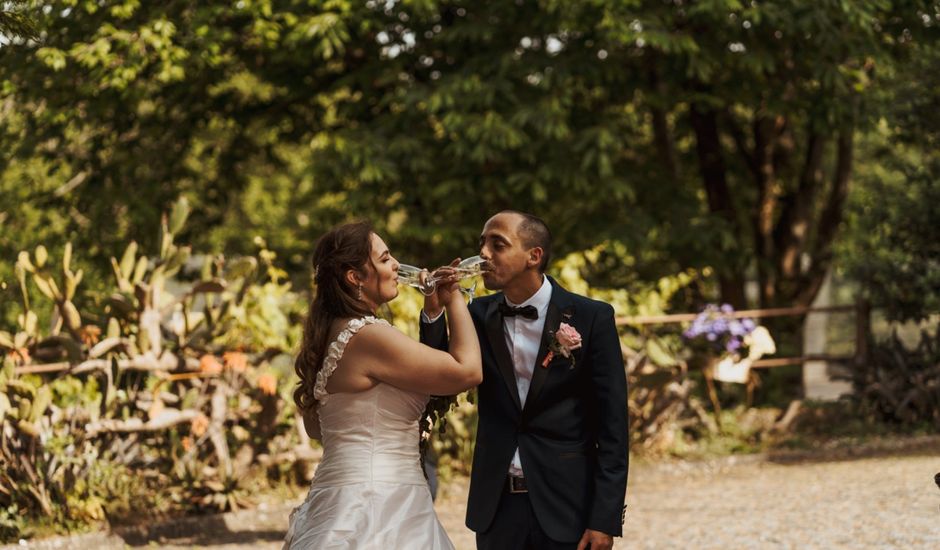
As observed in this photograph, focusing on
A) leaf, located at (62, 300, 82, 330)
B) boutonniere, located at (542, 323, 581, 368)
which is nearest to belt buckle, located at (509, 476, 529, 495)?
boutonniere, located at (542, 323, 581, 368)

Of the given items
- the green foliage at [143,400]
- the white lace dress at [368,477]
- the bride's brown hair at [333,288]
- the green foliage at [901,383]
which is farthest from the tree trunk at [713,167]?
the bride's brown hair at [333,288]

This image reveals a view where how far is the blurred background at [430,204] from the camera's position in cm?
927

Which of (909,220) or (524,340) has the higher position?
(909,220)

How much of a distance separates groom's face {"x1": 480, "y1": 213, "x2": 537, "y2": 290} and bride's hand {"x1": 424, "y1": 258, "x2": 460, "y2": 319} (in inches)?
8.7

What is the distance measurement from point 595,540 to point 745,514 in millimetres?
5666

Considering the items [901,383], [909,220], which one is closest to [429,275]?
[901,383]

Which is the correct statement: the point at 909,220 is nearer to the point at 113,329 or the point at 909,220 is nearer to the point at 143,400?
the point at 143,400

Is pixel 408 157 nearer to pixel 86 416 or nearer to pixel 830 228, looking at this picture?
pixel 86 416

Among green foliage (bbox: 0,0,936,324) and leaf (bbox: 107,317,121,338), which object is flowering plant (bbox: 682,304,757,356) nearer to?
green foliage (bbox: 0,0,936,324)

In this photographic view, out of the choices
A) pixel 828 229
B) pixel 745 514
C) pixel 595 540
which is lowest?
pixel 745 514

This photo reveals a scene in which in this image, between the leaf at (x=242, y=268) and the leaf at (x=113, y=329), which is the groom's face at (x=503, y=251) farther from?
the leaf at (x=242, y=268)

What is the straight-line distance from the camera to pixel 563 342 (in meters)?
4.07

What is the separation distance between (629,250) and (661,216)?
0.92 metres

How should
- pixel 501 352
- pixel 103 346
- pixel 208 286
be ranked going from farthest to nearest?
pixel 208 286 → pixel 103 346 → pixel 501 352
